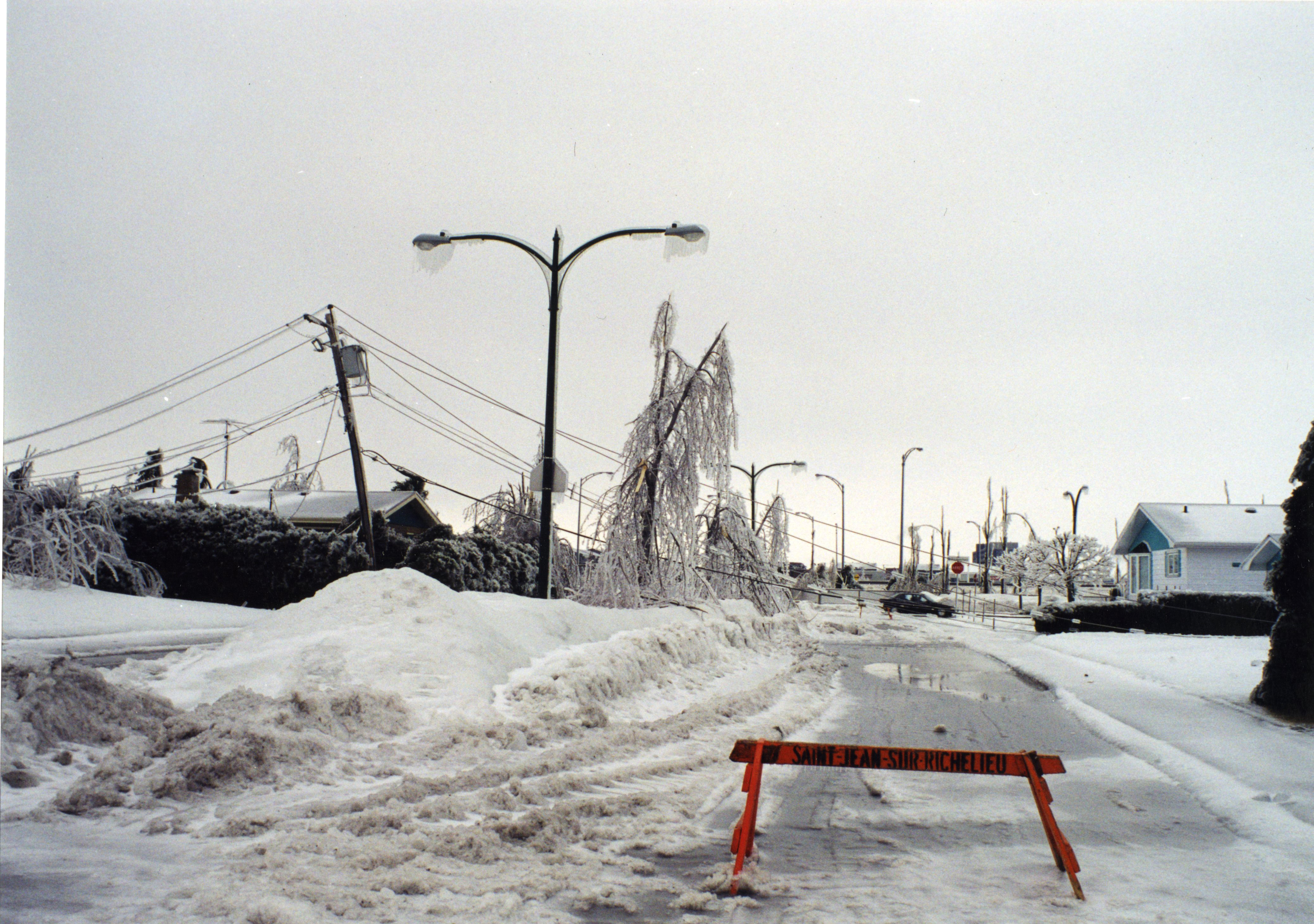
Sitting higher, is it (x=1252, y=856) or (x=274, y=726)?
(x=274, y=726)

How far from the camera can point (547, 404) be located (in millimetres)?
9773

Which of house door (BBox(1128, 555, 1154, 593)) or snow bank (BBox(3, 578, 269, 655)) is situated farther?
house door (BBox(1128, 555, 1154, 593))

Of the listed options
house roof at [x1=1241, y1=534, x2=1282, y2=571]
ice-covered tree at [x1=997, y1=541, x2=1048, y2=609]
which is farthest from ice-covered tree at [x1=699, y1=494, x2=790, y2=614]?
ice-covered tree at [x1=997, y1=541, x2=1048, y2=609]

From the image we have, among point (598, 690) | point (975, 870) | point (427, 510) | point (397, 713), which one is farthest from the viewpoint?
point (427, 510)

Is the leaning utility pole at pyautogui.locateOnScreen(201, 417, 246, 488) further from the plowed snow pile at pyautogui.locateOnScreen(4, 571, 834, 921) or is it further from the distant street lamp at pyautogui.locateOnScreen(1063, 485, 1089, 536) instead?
the distant street lamp at pyautogui.locateOnScreen(1063, 485, 1089, 536)

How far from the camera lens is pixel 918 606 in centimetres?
3762

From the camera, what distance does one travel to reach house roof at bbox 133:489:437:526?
10.4 metres

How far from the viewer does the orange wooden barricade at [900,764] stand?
3787mm

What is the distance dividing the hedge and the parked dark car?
12.6 m

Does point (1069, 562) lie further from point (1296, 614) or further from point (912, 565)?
point (1296, 614)

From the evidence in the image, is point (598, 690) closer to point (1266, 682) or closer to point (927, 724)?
point (927, 724)

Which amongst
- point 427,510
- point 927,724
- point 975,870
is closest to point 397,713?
point 975,870

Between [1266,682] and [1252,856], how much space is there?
4.82 m

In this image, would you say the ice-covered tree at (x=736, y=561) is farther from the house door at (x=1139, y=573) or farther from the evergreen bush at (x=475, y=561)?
the house door at (x=1139, y=573)
